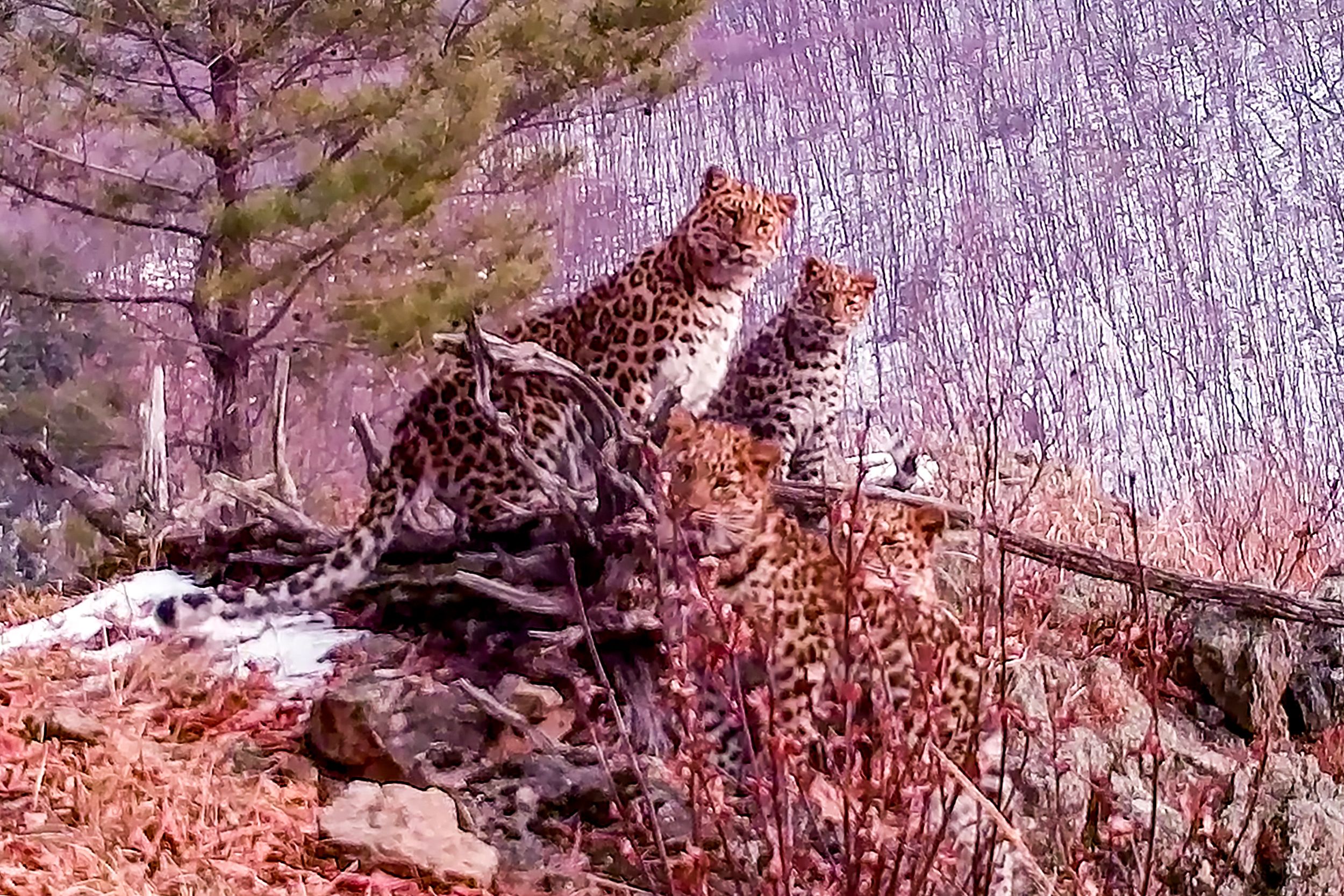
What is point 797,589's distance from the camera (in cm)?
138

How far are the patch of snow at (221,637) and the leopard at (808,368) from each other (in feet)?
1.90

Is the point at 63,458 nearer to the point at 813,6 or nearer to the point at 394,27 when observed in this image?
the point at 394,27

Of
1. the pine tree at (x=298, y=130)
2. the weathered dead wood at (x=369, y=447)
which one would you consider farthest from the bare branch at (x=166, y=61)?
the weathered dead wood at (x=369, y=447)

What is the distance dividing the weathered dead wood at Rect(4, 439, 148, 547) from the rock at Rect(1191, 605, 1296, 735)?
4.62ft

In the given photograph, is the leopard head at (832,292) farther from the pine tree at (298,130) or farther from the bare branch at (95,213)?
the bare branch at (95,213)

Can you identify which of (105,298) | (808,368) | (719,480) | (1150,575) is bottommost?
(1150,575)

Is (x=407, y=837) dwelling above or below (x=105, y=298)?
below

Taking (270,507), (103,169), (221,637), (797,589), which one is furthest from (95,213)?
(797,589)

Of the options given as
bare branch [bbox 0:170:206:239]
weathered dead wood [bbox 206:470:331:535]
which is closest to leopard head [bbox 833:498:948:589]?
weathered dead wood [bbox 206:470:331:535]

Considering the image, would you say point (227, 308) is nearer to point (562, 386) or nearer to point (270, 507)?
point (270, 507)

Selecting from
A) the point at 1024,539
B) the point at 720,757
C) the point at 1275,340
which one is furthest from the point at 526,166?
the point at 1275,340

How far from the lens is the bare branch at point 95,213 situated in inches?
77.0

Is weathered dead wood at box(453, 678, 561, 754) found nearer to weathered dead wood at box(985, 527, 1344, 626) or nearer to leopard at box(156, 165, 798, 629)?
leopard at box(156, 165, 798, 629)

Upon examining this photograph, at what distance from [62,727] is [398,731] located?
341mm
